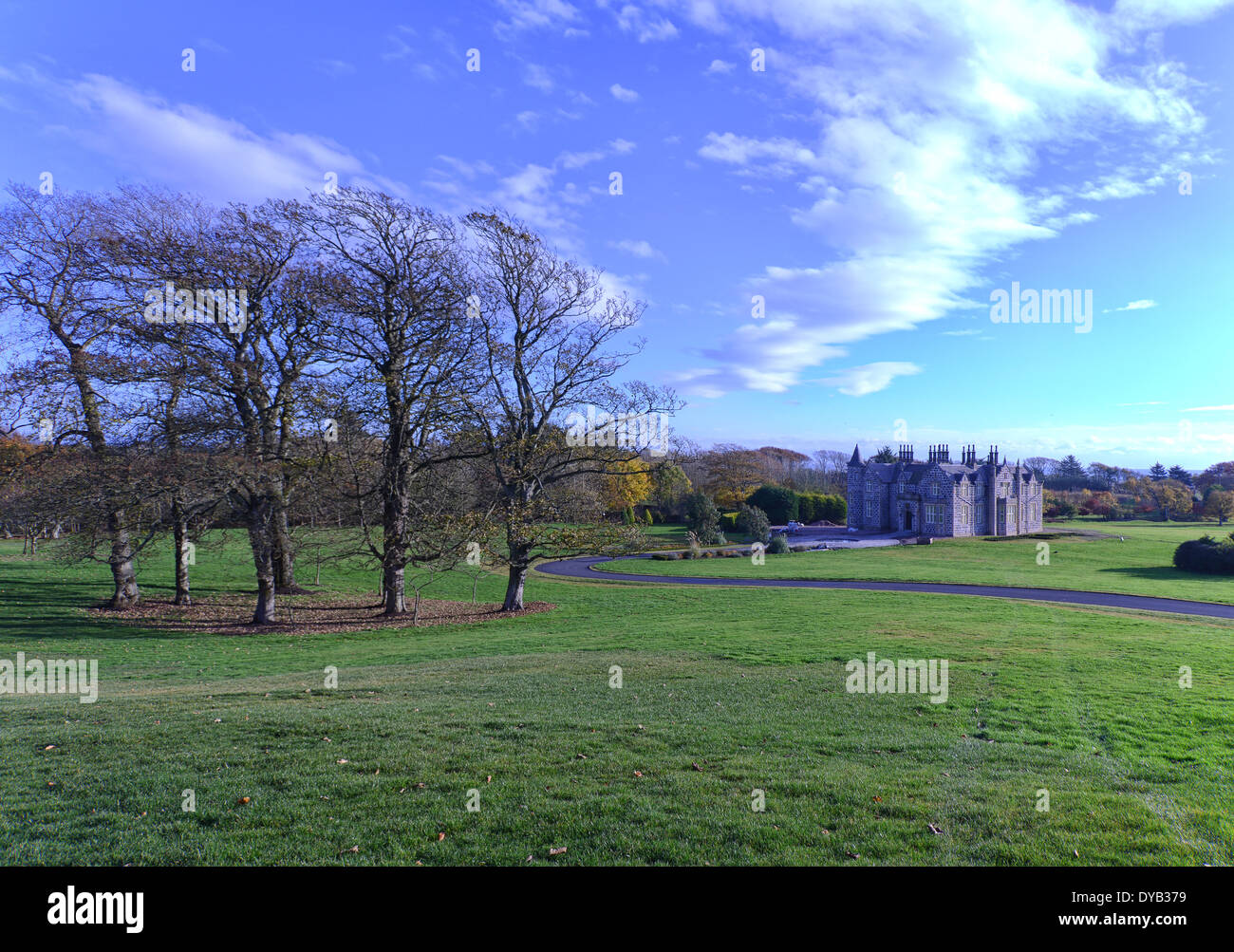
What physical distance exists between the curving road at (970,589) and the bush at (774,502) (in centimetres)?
3620

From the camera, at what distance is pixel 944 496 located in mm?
61438

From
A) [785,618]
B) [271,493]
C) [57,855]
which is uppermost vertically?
[271,493]

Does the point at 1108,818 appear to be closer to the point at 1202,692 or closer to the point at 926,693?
the point at 926,693

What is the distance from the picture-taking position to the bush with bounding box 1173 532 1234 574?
114 feet

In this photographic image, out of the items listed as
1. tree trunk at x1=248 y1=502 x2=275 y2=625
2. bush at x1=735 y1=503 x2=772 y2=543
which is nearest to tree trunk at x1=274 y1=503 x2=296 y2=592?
tree trunk at x1=248 y1=502 x2=275 y2=625

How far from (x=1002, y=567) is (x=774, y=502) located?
34.0 m

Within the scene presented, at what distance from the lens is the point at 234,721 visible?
854cm

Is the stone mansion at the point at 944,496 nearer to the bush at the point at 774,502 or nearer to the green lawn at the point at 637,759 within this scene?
the bush at the point at 774,502

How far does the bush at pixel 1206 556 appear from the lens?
3472 centimetres

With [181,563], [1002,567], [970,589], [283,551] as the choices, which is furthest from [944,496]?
[181,563]

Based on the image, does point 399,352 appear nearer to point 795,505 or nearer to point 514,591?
point 514,591

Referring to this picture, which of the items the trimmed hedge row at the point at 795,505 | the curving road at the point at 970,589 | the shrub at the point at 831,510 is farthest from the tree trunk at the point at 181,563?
the shrub at the point at 831,510
